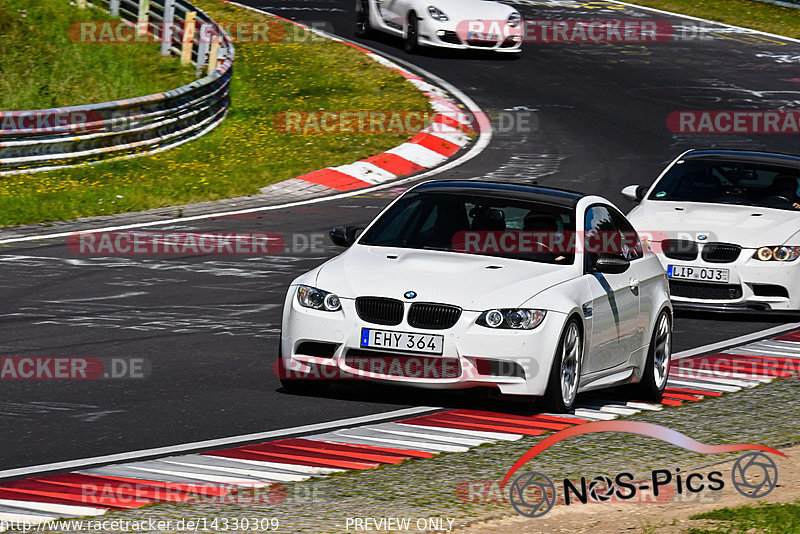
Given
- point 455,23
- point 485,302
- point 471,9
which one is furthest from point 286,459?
point 471,9

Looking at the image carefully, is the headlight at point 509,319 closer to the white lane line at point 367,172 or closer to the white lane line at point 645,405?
the white lane line at point 645,405

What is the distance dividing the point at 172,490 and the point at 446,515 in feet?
4.54

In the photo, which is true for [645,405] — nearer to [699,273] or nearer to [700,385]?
[700,385]

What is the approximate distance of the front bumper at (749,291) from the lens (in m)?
14.0

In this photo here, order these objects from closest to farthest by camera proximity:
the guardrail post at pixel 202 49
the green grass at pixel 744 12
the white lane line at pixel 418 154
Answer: the white lane line at pixel 418 154
the guardrail post at pixel 202 49
the green grass at pixel 744 12

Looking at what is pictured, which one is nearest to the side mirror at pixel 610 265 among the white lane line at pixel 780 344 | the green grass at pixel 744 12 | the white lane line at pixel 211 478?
the white lane line at pixel 780 344

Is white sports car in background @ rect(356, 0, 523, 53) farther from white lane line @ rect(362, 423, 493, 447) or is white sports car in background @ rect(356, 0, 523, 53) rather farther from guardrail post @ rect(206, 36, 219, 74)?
white lane line @ rect(362, 423, 493, 447)

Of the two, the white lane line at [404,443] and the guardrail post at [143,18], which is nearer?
the white lane line at [404,443]

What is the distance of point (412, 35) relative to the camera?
29.7 meters

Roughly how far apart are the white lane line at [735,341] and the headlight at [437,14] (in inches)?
626

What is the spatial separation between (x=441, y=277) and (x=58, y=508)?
3.50 meters

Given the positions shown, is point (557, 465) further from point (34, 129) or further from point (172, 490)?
point (34, 129)

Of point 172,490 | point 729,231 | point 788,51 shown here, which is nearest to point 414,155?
point 729,231

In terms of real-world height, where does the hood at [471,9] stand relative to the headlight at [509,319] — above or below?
above
